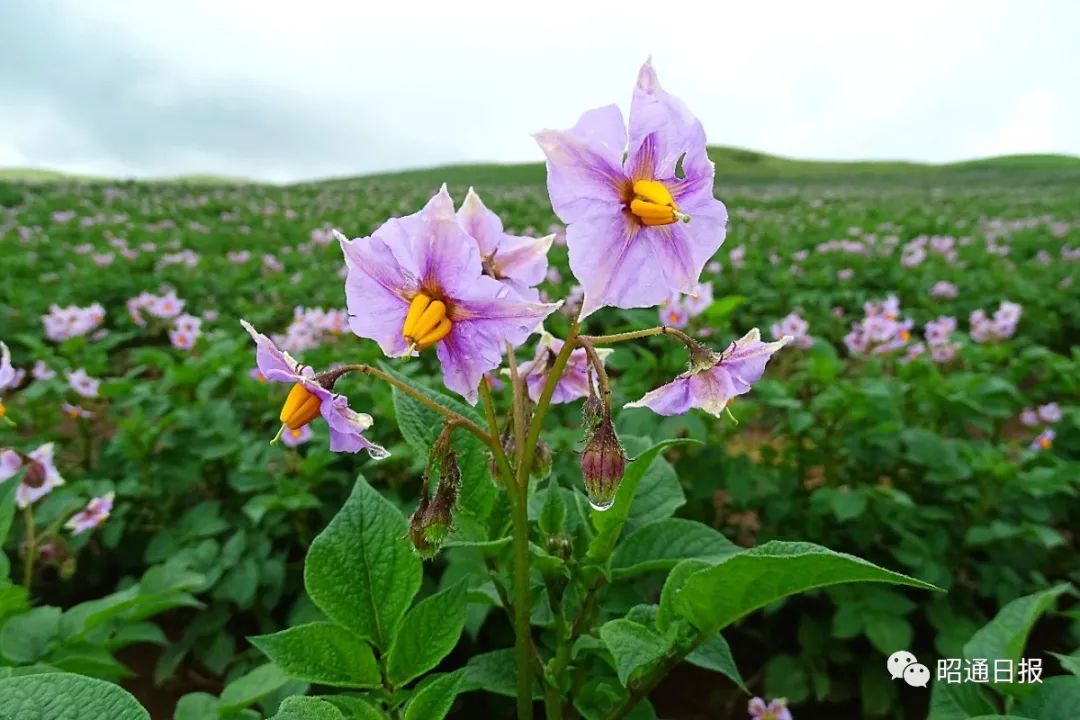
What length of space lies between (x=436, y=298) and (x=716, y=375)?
17.7 inches

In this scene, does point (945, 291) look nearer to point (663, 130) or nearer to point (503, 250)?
point (503, 250)

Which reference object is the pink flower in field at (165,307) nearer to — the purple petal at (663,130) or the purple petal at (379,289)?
the purple petal at (379,289)

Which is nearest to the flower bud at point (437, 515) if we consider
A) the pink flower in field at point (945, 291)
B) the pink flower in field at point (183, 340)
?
the pink flower in field at point (183, 340)

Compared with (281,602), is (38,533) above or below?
above

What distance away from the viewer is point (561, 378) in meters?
1.30

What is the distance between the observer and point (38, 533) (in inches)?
99.4

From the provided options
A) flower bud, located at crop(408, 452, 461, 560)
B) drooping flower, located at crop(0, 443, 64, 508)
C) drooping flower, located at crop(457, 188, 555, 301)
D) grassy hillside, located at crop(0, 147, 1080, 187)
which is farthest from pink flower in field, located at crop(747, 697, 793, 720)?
grassy hillside, located at crop(0, 147, 1080, 187)

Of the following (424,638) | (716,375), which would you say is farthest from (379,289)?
(424,638)

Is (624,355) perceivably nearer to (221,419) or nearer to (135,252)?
(221,419)

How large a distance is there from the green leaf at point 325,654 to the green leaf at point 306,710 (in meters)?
Result: 0.20

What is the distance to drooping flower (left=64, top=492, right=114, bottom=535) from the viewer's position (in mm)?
2434

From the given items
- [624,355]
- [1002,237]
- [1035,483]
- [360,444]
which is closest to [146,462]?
[624,355]

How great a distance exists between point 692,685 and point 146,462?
228 centimetres

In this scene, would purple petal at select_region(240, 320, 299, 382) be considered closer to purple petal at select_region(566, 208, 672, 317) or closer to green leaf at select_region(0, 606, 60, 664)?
purple petal at select_region(566, 208, 672, 317)
